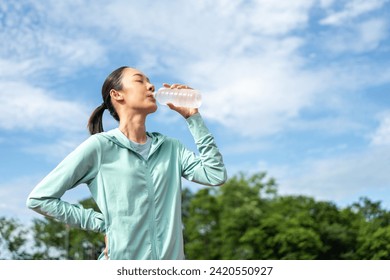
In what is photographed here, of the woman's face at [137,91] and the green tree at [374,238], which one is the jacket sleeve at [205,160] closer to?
the woman's face at [137,91]

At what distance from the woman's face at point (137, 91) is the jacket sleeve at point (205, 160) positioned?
0.25 meters

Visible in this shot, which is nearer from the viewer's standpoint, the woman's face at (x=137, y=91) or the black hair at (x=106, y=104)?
the woman's face at (x=137, y=91)

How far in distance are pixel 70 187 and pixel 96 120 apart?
563mm

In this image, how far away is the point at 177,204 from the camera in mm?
3389

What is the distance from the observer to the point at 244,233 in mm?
41250

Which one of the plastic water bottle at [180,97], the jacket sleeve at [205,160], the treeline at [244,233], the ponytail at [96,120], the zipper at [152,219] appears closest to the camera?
the zipper at [152,219]

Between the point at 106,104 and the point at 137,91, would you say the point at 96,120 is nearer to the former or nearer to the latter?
the point at 106,104

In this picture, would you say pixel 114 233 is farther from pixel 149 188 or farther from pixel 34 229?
pixel 34 229

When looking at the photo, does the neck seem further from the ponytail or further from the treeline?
the treeline

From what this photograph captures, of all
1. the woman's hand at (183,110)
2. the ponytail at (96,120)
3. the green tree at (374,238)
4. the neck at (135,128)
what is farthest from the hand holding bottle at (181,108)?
the green tree at (374,238)

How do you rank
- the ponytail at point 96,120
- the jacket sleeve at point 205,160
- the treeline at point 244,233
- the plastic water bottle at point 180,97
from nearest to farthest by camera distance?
the jacket sleeve at point 205,160
the plastic water bottle at point 180,97
the ponytail at point 96,120
the treeline at point 244,233

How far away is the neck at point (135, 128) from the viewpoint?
11.6 ft
